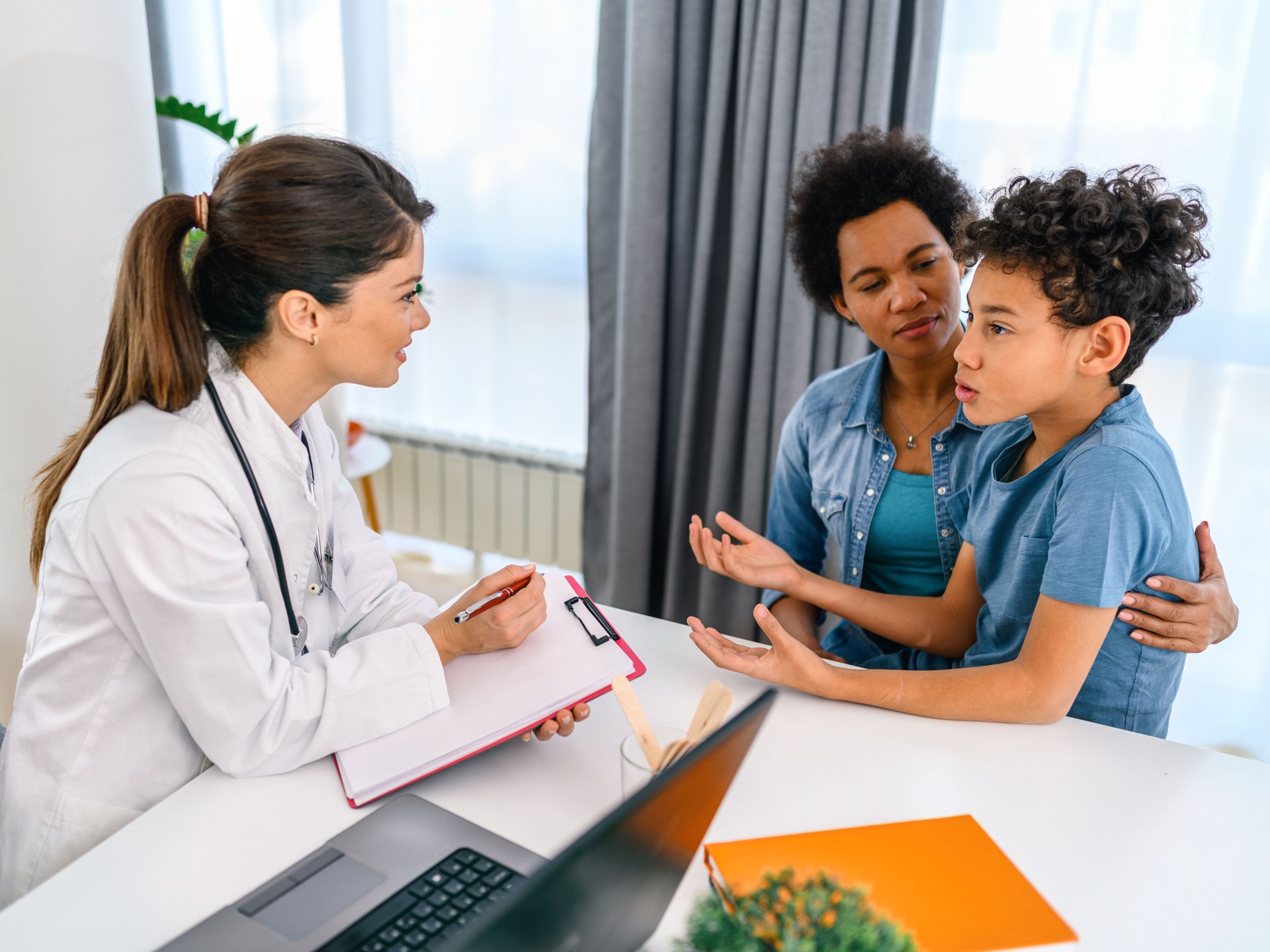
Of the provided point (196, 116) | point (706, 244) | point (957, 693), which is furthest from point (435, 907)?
point (196, 116)

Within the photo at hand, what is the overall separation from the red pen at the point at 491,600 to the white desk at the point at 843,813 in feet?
0.51

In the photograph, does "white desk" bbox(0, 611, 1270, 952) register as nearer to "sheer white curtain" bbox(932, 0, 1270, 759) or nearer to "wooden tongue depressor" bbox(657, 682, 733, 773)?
"wooden tongue depressor" bbox(657, 682, 733, 773)

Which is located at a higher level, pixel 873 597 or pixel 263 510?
pixel 263 510

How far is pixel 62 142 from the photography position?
1.75 metres

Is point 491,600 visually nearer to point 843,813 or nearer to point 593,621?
point 593,621

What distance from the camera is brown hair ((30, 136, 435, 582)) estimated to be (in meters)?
1.06

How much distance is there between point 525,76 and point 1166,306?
75.3 inches

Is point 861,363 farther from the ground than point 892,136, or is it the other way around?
point 892,136

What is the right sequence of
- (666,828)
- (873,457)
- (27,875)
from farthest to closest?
1. (873,457)
2. (27,875)
3. (666,828)

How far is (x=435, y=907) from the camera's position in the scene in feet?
2.68

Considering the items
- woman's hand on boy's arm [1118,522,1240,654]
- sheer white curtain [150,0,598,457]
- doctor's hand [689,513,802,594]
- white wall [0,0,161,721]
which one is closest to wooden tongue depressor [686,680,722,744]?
doctor's hand [689,513,802,594]

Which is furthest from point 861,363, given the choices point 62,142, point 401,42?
point 401,42

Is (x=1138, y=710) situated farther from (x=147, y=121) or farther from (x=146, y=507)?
(x=147, y=121)

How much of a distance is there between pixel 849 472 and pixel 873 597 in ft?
0.86
